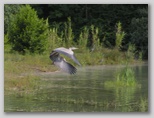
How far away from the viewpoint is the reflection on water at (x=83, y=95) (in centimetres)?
1135

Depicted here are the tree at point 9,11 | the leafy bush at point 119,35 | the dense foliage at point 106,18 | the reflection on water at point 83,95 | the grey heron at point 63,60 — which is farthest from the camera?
the leafy bush at point 119,35

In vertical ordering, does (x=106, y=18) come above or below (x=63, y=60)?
above

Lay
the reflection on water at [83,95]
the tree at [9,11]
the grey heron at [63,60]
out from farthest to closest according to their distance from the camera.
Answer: the tree at [9,11] → the reflection on water at [83,95] → the grey heron at [63,60]

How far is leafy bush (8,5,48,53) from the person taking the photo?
470 inches

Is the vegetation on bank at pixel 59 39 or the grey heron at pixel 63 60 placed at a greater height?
the vegetation on bank at pixel 59 39

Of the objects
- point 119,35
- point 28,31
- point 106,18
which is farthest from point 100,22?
point 28,31

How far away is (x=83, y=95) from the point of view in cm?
1171

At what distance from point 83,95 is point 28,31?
3.53 ft

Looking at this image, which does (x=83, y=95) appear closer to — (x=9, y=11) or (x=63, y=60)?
(x=63, y=60)

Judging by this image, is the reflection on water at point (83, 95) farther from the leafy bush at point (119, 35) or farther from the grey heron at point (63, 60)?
the grey heron at point (63, 60)

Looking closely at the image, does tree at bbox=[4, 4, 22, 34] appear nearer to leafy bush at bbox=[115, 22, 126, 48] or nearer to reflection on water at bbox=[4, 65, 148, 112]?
reflection on water at bbox=[4, 65, 148, 112]

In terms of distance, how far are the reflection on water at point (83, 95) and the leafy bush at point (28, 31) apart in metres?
0.37

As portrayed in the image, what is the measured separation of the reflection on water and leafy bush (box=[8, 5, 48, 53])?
1.22 feet

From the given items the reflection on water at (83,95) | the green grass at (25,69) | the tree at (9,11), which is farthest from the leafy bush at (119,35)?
the tree at (9,11)
